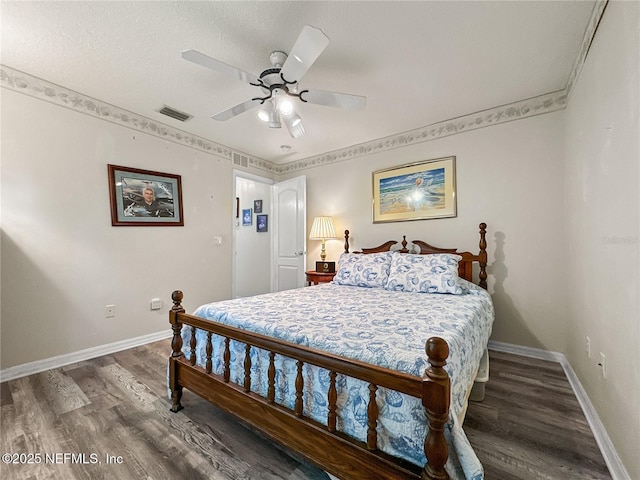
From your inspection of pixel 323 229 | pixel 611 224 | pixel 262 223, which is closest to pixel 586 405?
pixel 611 224

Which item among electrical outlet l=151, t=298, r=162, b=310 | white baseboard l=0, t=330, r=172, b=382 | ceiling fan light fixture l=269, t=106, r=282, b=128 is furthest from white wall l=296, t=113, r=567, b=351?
white baseboard l=0, t=330, r=172, b=382

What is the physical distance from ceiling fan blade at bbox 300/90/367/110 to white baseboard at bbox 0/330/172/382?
2.98 m

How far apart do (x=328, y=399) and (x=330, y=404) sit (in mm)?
22

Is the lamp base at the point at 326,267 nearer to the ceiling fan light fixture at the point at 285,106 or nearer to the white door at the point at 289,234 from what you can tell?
the white door at the point at 289,234

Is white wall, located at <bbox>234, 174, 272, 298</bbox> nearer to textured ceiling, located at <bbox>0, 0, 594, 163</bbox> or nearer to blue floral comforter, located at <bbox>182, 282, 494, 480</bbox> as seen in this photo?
textured ceiling, located at <bbox>0, 0, 594, 163</bbox>

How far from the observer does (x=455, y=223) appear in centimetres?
304

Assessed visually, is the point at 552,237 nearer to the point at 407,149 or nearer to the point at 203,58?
the point at 407,149

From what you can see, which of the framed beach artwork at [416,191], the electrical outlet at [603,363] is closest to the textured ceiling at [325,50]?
the framed beach artwork at [416,191]

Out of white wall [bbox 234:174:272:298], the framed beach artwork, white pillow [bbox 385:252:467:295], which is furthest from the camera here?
white wall [bbox 234:174:272:298]

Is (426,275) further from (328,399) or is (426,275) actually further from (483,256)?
(328,399)

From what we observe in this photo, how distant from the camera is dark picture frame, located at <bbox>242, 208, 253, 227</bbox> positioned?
5.02m

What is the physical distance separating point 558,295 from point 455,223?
111 centimetres

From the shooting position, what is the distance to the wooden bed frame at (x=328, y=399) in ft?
2.92

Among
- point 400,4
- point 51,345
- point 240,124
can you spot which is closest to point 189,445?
point 51,345
